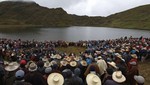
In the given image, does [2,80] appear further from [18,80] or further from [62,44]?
[62,44]

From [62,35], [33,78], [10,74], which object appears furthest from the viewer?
[62,35]

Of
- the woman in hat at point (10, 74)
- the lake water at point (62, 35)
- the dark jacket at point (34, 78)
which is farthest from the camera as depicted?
the lake water at point (62, 35)

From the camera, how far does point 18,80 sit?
27.1 feet

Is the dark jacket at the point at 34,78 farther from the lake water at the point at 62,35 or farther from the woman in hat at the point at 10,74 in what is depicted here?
the lake water at the point at 62,35

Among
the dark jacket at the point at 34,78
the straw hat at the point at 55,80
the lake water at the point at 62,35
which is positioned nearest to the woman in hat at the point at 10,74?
the dark jacket at the point at 34,78

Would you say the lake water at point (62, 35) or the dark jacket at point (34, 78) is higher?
the dark jacket at point (34, 78)

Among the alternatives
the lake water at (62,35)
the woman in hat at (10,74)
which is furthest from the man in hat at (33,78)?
the lake water at (62,35)

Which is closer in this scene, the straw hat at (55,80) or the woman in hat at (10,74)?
the straw hat at (55,80)

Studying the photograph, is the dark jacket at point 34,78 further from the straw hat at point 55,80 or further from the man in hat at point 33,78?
the straw hat at point 55,80

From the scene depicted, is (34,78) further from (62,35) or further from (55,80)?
(62,35)

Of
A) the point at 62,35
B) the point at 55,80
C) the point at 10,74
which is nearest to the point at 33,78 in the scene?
the point at 55,80

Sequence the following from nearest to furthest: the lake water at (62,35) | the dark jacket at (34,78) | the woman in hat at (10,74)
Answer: the dark jacket at (34,78), the woman in hat at (10,74), the lake water at (62,35)

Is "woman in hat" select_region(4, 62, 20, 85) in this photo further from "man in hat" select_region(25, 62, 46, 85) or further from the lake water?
the lake water

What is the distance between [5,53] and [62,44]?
1824 centimetres
